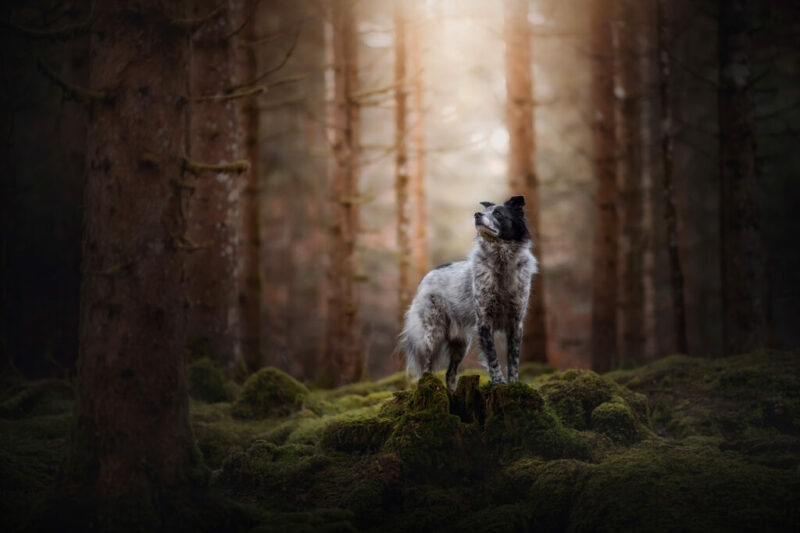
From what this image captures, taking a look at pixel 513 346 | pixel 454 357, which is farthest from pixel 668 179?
pixel 454 357

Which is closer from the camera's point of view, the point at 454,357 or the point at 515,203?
the point at 515,203

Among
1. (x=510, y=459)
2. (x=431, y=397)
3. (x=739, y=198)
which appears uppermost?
(x=739, y=198)

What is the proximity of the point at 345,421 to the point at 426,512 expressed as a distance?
176 cm

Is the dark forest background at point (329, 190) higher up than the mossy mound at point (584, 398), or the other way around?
the dark forest background at point (329, 190)

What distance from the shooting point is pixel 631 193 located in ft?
53.9

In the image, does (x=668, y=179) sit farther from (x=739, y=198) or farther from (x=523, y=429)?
(x=523, y=429)

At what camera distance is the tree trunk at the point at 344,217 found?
478 inches

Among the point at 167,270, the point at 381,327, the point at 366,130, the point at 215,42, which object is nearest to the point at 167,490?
the point at 167,270

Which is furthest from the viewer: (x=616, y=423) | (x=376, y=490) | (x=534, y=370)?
(x=534, y=370)

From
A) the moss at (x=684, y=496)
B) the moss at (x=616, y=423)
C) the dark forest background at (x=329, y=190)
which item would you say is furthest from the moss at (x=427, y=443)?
the moss at (x=616, y=423)

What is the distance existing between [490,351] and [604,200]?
340 inches

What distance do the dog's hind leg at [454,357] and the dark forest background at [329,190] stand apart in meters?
1.25

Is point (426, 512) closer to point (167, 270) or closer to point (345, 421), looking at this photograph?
point (345, 421)

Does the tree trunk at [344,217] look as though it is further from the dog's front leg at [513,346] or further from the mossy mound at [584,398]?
the mossy mound at [584,398]
